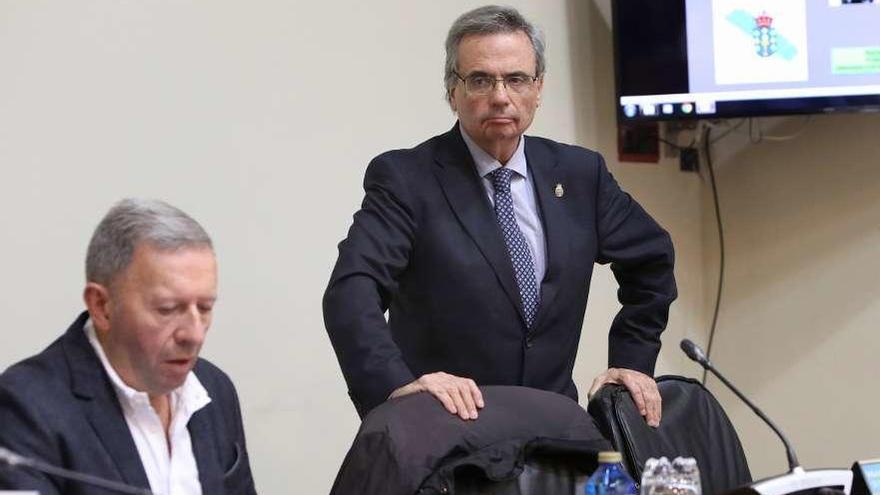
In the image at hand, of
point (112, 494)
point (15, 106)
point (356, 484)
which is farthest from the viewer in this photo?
point (15, 106)

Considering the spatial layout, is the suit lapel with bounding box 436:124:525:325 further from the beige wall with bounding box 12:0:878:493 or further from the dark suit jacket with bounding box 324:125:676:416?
the beige wall with bounding box 12:0:878:493

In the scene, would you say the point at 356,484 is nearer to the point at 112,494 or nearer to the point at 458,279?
the point at 112,494

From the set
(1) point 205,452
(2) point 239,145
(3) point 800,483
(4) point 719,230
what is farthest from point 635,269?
(4) point 719,230

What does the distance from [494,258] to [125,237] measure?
108 cm

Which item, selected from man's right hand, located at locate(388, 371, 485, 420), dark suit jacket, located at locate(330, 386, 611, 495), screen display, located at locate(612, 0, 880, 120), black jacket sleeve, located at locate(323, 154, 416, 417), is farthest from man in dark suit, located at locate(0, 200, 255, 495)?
screen display, located at locate(612, 0, 880, 120)

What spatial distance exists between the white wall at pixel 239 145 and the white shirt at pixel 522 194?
2.17 feet

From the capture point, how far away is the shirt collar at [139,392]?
1.85 metres

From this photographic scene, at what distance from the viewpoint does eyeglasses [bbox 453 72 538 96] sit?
2631 millimetres

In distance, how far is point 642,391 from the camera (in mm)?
2541

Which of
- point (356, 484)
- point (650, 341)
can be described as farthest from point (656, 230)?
point (356, 484)

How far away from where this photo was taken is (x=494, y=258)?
8.90 feet

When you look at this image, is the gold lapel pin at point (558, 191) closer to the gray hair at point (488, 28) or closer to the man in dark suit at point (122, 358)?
the gray hair at point (488, 28)

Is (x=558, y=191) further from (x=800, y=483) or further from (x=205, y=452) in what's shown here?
(x=205, y=452)

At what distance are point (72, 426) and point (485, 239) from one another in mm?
1164
